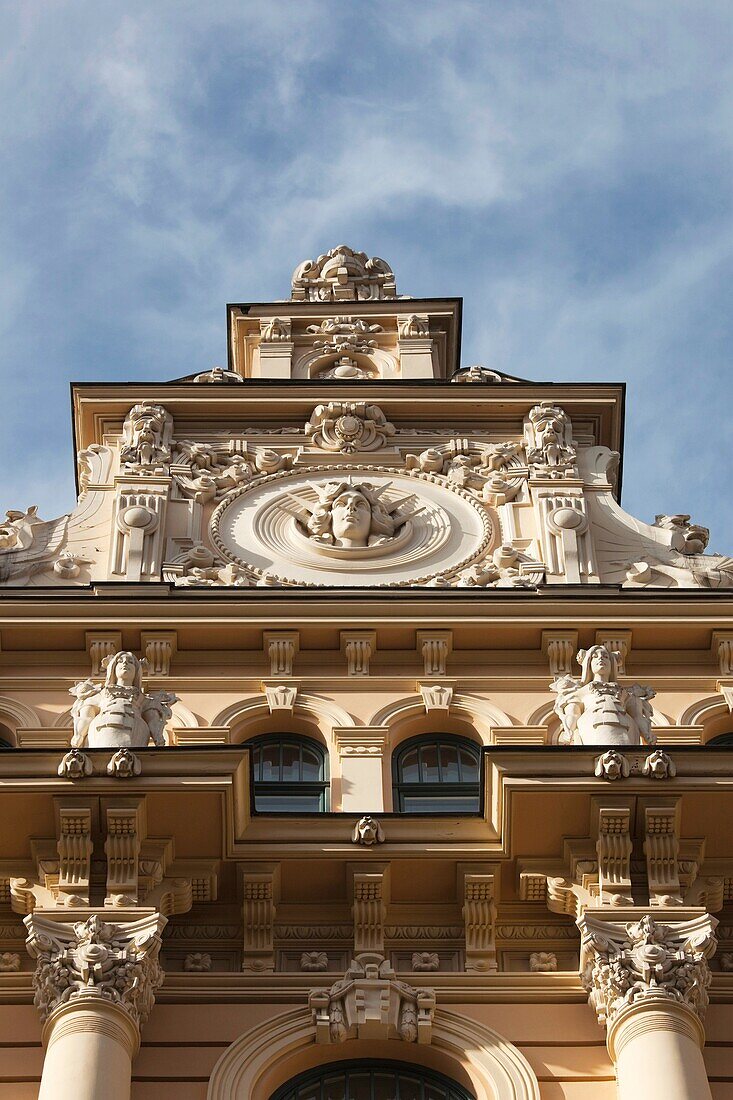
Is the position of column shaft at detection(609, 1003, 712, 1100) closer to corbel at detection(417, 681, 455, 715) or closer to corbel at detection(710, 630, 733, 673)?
corbel at detection(417, 681, 455, 715)

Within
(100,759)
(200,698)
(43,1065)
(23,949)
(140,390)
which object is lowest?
(43,1065)

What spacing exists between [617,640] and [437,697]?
87.4 inches

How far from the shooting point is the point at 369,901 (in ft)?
64.3

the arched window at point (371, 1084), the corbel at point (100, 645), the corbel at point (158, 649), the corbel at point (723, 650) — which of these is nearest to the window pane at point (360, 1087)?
the arched window at point (371, 1084)

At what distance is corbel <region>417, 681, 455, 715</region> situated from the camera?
23.2 metres

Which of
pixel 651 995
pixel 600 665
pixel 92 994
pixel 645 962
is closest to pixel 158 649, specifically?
pixel 600 665

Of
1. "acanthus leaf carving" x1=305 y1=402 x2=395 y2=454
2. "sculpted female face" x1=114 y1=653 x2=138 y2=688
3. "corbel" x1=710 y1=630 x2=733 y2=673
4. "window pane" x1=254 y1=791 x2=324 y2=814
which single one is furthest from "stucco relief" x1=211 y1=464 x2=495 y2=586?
"sculpted female face" x1=114 y1=653 x2=138 y2=688

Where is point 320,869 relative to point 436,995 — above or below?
above

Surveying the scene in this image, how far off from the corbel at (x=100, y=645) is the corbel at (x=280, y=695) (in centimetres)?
174

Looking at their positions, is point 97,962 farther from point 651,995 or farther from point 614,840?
point 614,840

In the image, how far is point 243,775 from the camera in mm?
19875

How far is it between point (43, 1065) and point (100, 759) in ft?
9.64

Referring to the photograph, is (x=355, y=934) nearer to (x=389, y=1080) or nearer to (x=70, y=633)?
(x=389, y=1080)

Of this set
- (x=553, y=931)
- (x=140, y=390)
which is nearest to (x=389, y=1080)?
(x=553, y=931)
